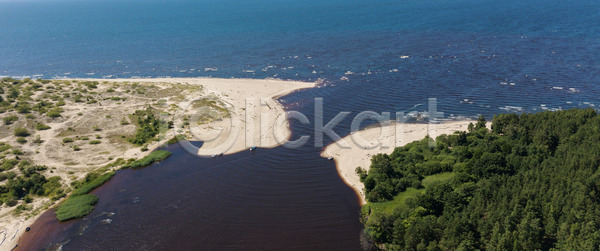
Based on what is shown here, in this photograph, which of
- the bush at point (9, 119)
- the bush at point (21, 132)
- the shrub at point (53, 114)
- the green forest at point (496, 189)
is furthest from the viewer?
the shrub at point (53, 114)

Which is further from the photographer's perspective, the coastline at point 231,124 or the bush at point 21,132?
the bush at point 21,132

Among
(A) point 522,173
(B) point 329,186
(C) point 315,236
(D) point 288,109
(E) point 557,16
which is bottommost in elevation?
(C) point 315,236

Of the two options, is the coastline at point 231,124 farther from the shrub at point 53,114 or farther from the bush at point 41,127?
the shrub at point 53,114

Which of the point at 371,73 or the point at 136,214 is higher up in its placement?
the point at 371,73

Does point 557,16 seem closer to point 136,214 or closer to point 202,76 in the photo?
point 202,76

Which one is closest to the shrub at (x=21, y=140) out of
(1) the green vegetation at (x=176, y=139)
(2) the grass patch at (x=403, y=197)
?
(1) the green vegetation at (x=176, y=139)

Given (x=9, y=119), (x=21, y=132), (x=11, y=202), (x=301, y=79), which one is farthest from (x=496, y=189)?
(x=9, y=119)

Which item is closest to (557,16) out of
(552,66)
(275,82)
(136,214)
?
(552,66)
